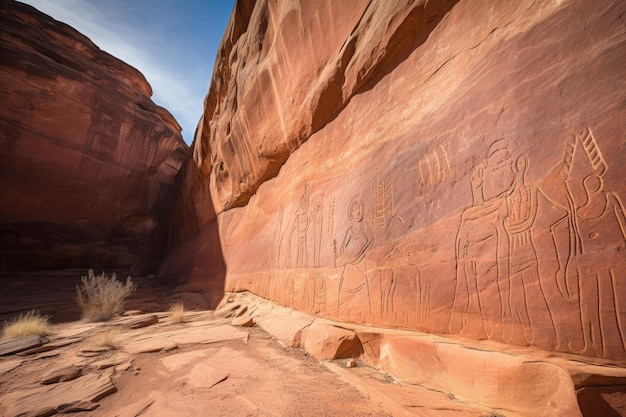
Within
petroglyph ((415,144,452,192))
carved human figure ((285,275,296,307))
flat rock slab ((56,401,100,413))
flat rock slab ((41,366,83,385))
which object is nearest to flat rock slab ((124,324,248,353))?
flat rock slab ((41,366,83,385))

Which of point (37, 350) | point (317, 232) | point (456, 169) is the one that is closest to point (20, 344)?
point (37, 350)

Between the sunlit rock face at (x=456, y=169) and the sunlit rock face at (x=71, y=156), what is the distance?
12030 millimetres

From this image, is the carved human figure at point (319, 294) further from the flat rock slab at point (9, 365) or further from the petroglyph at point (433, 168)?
the flat rock slab at point (9, 365)

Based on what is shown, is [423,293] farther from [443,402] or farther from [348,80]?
[348,80]

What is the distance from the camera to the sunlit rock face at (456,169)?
170 centimetres

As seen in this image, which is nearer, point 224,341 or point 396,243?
point 396,243

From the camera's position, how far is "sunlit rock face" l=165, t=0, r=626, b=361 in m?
1.70

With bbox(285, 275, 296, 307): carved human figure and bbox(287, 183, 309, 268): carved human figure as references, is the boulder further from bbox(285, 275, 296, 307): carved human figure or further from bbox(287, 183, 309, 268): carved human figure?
bbox(287, 183, 309, 268): carved human figure

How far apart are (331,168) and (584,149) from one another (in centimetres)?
313

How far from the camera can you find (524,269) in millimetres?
A: 1920

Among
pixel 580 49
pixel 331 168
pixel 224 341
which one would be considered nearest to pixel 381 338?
pixel 224 341

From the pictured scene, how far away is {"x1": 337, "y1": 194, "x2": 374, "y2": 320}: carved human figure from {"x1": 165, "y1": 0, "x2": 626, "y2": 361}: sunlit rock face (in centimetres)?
2

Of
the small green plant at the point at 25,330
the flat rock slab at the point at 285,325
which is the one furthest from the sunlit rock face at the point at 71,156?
the flat rock slab at the point at 285,325

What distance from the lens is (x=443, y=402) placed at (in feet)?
6.33
